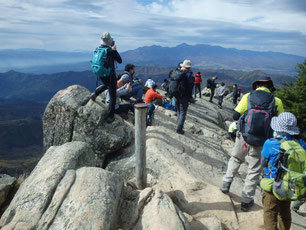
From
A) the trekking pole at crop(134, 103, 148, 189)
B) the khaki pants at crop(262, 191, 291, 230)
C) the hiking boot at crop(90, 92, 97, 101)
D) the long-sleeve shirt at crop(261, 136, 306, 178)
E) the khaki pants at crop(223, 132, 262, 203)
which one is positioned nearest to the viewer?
the long-sleeve shirt at crop(261, 136, 306, 178)

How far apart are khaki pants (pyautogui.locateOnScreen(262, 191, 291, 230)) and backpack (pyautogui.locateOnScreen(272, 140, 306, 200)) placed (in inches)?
18.1

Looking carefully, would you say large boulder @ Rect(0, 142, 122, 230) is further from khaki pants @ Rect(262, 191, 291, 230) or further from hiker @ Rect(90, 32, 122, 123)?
hiker @ Rect(90, 32, 122, 123)

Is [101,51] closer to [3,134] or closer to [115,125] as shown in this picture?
[115,125]

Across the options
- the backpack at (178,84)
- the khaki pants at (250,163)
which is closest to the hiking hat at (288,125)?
the khaki pants at (250,163)

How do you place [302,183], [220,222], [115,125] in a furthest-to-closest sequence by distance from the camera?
[115,125]
[220,222]
[302,183]

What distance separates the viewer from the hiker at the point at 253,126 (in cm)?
579

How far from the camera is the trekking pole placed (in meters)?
6.06

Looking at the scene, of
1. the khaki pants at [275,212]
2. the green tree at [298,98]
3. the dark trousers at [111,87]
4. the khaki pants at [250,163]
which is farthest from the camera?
the green tree at [298,98]

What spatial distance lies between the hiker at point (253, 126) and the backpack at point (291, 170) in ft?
3.91

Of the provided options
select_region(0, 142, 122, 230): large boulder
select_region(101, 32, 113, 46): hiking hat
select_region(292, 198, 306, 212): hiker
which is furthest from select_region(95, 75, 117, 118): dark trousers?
select_region(292, 198, 306, 212): hiker

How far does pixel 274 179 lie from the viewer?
4.75 meters

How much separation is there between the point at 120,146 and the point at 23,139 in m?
204

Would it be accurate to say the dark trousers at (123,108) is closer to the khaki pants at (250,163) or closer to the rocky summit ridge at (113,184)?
the rocky summit ridge at (113,184)

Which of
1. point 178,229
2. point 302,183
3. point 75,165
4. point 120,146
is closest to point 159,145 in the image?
point 120,146
